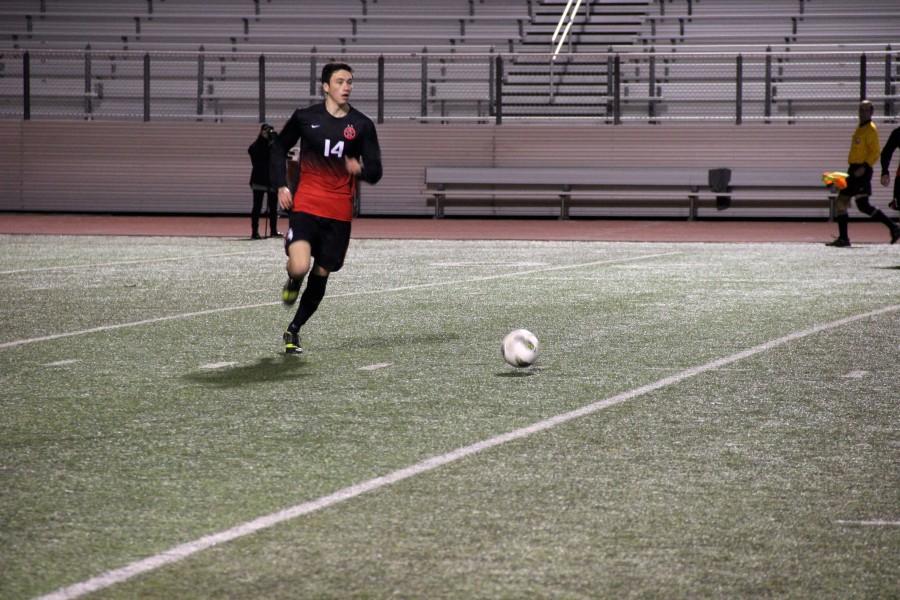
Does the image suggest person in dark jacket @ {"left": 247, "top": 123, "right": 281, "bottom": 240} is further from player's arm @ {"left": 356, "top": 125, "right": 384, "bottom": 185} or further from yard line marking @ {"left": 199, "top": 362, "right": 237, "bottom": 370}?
yard line marking @ {"left": 199, "top": 362, "right": 237, "bottom": 370}

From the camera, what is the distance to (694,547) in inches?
185

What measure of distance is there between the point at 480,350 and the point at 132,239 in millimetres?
13971

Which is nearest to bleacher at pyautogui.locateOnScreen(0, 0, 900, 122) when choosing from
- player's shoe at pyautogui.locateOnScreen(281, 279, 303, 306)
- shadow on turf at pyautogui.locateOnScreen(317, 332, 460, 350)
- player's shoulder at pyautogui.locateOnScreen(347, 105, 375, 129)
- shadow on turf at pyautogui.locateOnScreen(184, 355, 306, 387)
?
shadow on turf at pyautogui.locateOnScreen(317, 332, 460, 350)

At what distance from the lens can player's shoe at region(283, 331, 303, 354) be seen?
31.5ft

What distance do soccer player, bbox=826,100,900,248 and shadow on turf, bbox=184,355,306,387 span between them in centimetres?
1326

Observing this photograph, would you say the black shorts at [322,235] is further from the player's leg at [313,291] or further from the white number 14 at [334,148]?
the white number 14 at [334,148]

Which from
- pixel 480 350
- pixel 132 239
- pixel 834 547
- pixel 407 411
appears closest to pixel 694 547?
pixel 834 547

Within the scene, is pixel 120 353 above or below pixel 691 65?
below

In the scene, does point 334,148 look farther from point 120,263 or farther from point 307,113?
point 120,263

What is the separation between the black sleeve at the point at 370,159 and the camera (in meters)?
9.78

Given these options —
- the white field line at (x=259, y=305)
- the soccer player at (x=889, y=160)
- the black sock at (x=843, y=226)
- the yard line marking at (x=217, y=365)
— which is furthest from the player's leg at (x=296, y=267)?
the black sock at (x=843, y=226)

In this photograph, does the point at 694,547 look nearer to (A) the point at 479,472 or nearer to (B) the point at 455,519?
(B) the point at 455,519

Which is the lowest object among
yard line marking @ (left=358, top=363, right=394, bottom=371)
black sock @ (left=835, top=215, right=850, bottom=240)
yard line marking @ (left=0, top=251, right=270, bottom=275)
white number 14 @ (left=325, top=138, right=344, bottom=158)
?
yard line marking @ (left=358, top=363, right=394, bottom=371)

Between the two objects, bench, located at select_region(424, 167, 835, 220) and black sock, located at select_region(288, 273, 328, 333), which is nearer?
black sock, located at select_region(288, 273, 328, 333)
